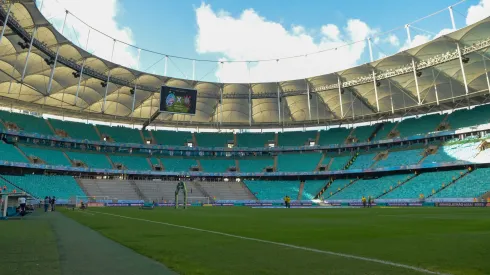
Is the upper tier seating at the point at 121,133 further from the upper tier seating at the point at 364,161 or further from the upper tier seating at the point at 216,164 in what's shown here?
the upper tier seating at the point at 364,161

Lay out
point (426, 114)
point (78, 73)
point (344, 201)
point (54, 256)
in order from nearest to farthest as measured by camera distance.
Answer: point (54, 256)
point (78, 73)
point (344, 201)
point (426, 114)

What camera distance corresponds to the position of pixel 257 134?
76312 millimetres

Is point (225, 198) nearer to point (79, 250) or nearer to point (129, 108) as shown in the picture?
point (129, 108)

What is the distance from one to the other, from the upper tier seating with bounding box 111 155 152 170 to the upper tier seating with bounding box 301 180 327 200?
29443mm

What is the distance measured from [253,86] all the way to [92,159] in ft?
105

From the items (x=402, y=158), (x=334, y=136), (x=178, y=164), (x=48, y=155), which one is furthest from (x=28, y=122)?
(x=402, y=158)

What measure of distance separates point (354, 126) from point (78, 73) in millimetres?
52501

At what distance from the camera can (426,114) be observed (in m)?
64.2

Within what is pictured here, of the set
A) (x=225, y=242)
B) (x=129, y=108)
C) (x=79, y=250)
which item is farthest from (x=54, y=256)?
(x=129, y=108)

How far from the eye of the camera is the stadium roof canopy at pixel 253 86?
4353 centimetres

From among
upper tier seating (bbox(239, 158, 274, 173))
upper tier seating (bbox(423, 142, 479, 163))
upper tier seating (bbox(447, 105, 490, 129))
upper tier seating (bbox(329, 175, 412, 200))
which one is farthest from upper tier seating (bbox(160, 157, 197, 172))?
upper tier seating (bbox(447, 105, 490, 129))

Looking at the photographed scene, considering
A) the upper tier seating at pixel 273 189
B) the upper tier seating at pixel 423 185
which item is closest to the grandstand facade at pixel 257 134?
the upper tier seating at pixel 423 185

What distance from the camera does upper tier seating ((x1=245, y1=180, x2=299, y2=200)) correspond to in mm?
60719

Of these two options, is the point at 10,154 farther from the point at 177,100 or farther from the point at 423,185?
the point at 423,185
